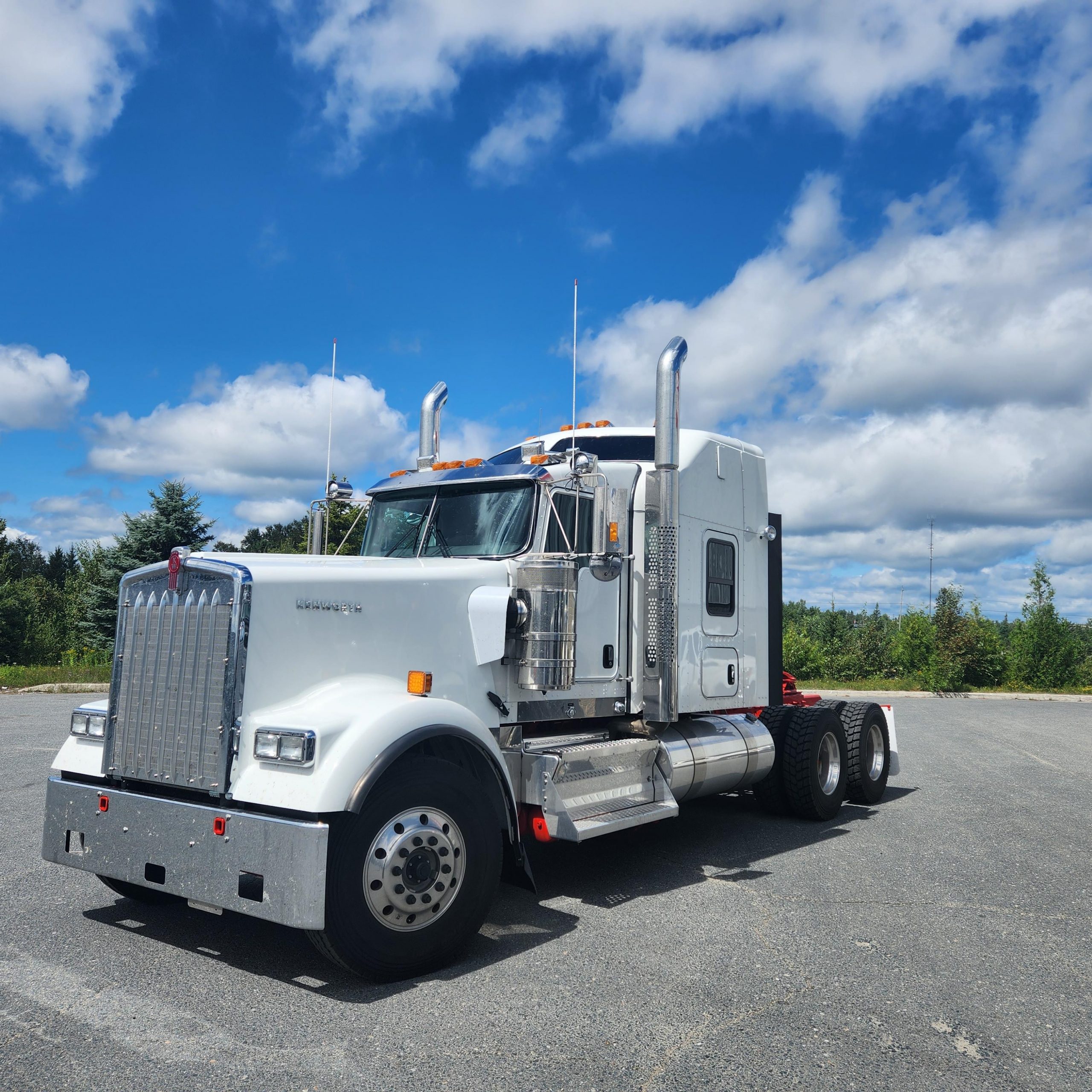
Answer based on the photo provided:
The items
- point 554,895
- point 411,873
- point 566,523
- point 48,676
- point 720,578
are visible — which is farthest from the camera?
point 48,676

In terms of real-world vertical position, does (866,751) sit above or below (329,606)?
below

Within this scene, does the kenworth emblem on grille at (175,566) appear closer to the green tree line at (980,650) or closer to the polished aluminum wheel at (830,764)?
the polished aluminum wheel at (830,764)

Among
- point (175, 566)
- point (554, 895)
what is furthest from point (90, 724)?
point (554, 895)

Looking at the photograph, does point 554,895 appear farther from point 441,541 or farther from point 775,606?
point 775,606

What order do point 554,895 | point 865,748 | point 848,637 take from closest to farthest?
1. point 554,895
2. point 865,748
3. point 848,637

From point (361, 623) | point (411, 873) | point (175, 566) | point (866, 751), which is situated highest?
point (175, 566)

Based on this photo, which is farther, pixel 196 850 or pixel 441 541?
pixel 441 541

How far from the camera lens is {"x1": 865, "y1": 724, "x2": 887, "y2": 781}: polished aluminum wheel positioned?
9.82 metres

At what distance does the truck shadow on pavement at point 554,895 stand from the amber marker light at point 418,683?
1.37m

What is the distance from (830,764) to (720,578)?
2616 mm

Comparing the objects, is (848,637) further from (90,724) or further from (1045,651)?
A: (90,724)

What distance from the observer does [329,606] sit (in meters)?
5.07

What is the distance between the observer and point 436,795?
190 inches

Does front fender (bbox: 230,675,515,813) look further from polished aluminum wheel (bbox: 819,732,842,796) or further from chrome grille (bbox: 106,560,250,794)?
polished aluminum wheel (bbox: 819,732,842,796)
